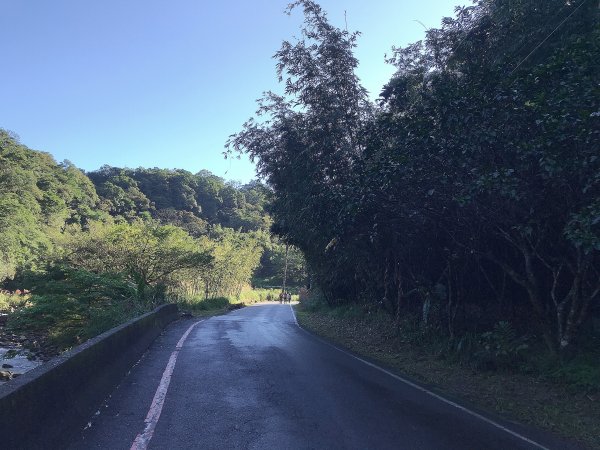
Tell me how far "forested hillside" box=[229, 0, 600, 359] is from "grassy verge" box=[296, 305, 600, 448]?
27.9 inches

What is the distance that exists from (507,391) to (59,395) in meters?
7.13

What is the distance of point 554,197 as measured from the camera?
844 cm

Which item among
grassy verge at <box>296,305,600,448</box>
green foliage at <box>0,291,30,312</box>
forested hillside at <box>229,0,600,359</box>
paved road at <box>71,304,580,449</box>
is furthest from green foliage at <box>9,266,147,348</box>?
green foliage at <box>0,291,30,312</box>

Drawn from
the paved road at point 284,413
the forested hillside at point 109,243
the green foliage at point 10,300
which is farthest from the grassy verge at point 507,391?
the green foliage at point 10,300

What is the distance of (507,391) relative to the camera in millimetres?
8391

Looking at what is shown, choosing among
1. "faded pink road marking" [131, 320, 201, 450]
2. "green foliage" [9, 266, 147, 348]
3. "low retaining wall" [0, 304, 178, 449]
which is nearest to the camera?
"low retaining wall" [0, 304, 178, 449]

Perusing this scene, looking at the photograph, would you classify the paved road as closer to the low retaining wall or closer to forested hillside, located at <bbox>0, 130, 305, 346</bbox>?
the low retaining wall

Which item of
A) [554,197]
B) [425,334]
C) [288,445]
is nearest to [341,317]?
[425,334]

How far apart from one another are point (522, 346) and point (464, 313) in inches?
163

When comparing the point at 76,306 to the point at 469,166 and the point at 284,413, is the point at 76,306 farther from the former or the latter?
the point at 469,166

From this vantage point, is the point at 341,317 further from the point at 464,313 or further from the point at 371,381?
the point at 371,381

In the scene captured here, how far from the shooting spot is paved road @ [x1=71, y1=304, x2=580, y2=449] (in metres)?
5.39

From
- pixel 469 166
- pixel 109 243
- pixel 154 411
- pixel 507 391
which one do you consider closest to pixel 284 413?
pixel 154 411

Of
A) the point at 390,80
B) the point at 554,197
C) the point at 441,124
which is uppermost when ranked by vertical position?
the point at 390,80
